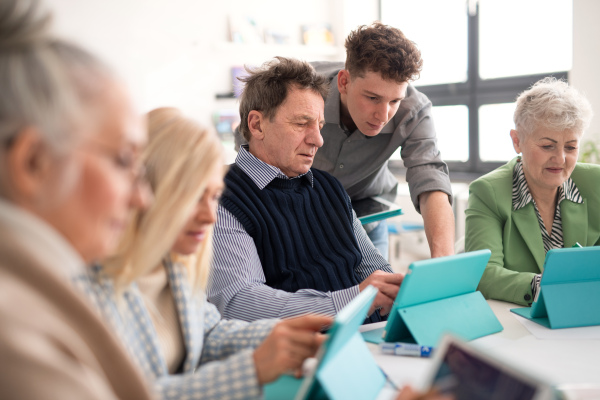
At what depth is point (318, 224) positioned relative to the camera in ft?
6.09

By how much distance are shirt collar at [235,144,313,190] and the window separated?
11.6 ft

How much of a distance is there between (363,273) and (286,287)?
329mm

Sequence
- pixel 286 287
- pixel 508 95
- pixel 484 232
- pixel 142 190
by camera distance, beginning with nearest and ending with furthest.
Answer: pixel 142 190 → pixel 286 287 → pixel 484 232 → pixel 508 95

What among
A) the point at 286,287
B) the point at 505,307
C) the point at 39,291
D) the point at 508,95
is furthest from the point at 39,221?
the point at 508,95

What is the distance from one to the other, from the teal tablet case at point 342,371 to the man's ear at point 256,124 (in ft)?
3.02

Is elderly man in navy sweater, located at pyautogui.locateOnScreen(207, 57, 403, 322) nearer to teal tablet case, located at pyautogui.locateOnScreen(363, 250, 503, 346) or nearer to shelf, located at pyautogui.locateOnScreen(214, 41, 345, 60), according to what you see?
teal tablet case, located at pyautogui.locateOnScreen(363, 250, 503, 346)

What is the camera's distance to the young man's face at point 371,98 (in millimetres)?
2158

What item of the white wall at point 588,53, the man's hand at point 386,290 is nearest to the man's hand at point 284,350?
the man's hand at point 386,290

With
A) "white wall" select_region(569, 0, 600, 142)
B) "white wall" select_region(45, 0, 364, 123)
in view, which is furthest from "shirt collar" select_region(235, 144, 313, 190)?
"white wall" select_region(569, 0, 600, 142)

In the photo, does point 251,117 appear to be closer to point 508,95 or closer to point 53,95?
point 53,95

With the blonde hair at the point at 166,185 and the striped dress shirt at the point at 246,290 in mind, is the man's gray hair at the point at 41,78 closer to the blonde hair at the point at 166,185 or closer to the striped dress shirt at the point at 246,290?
the blonde hair at the point at 166,185

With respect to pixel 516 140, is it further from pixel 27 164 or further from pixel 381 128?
pixel 27 164

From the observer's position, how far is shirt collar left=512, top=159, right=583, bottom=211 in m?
2.04

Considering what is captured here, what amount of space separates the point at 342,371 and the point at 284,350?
115 mm
